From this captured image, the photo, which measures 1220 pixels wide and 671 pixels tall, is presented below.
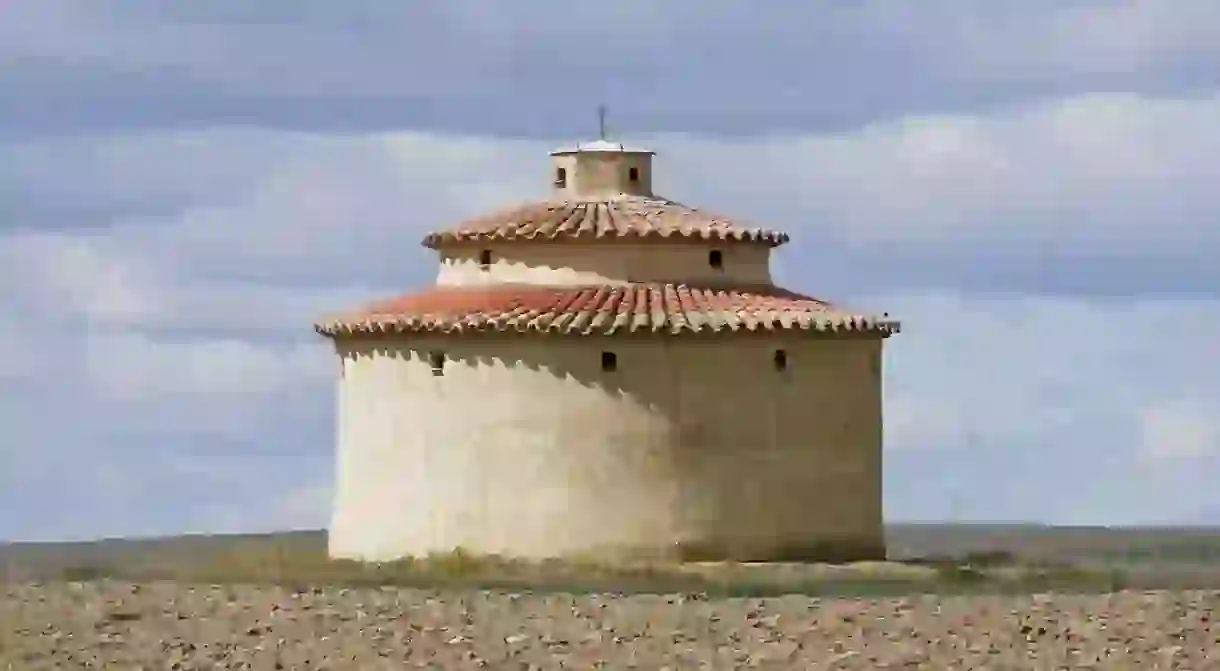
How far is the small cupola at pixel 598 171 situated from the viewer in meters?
46.7

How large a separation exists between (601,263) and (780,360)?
2438 millimetres

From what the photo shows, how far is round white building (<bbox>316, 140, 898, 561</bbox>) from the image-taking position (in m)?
43.9

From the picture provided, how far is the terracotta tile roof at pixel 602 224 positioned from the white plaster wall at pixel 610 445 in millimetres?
1617

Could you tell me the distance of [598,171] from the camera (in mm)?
46656

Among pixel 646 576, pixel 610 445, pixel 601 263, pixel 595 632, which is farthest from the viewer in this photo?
pixel 601 263

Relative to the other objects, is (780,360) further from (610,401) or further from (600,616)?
(600,616)

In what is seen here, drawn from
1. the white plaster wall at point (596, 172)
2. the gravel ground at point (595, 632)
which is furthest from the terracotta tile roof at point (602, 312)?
the gravel ground at point (595, 632)

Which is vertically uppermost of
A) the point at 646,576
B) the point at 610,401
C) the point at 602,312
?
the point at 602,312

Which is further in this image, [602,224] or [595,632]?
[602,224]

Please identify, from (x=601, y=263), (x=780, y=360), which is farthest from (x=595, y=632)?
(x=601, y=263)

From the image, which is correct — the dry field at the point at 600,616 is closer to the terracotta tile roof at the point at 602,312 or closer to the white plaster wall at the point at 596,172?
the terracotta tile roof at the point at 602,312

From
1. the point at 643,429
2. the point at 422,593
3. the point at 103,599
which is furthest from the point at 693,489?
the point at 103,599

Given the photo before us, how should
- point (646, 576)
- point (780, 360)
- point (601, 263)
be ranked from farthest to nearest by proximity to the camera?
1. point (601, 263)
2. point (780, 360)
3. point (646, 576)

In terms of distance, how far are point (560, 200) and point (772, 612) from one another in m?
8.31
